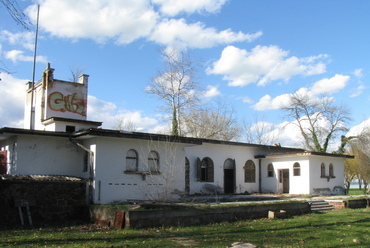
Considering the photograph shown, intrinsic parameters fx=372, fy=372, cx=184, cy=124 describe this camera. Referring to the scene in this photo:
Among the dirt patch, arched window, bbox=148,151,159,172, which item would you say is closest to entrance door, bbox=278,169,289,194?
arched window, bbox=148,151,159,172

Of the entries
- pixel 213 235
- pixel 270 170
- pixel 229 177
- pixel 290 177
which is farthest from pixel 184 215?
pixel 270 170

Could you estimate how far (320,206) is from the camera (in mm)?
17266

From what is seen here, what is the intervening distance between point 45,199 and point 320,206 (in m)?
12.0


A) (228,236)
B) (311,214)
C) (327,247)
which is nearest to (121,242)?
(228,236)

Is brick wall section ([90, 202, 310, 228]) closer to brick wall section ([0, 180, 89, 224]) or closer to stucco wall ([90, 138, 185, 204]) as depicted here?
brick wall section ([0, 180, 89, 224])

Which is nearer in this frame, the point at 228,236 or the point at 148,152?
the point at 228,236

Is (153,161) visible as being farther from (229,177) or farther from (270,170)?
(270,170)

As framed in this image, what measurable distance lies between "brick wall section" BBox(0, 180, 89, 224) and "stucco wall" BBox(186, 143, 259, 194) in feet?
26.1

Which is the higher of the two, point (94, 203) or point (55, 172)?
point (55, 172)

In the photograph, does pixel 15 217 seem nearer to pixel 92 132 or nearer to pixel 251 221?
pixel 92 132

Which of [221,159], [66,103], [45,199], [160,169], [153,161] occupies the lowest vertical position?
[45,199]

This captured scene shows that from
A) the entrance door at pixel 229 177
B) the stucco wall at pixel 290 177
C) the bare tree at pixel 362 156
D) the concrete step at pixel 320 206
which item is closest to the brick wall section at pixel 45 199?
the concrete step at pixel 320 206

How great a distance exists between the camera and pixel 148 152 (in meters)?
17.2

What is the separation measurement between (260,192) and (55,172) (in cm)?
1440
